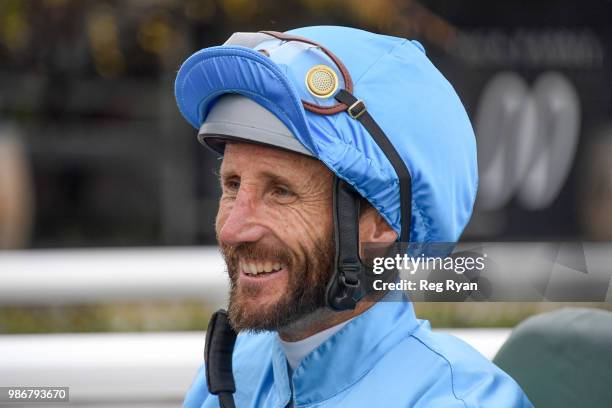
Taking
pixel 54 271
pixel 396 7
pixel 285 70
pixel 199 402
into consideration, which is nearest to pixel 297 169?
pixel 285 70

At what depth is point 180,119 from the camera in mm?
9156

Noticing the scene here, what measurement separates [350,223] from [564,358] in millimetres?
592

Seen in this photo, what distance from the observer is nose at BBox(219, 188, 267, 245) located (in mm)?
2127

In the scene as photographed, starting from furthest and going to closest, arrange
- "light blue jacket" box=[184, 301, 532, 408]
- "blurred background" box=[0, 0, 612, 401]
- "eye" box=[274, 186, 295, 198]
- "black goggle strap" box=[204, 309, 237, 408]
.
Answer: "blurred background" box=[0, 0, 612, 401]
"black goggle strap" box=[204, 309, 237, 408]
"eye" box=[274, 186, 295, 198]
"light blue jacket" box=[184, 301, 532, 408]

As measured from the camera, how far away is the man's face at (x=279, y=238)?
7.04 ft

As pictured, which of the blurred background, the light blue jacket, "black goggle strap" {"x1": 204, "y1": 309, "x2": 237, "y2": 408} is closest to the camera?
the light blue jacket

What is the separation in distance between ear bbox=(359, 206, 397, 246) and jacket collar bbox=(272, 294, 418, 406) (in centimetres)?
13

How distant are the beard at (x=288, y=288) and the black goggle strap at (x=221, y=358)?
200mm

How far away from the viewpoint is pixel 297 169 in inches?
85.2

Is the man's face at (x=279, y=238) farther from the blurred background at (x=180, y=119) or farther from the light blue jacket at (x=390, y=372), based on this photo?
the blurred background at (x=180, y=119)

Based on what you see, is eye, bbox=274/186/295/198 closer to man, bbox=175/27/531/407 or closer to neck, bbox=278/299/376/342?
man, bbox=175/27/531/407

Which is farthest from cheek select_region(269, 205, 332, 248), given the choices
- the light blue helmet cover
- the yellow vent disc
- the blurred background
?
the blurred background

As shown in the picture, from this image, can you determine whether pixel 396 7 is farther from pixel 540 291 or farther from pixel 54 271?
pixel 540 291

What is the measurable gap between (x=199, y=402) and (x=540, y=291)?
0.84 metres
